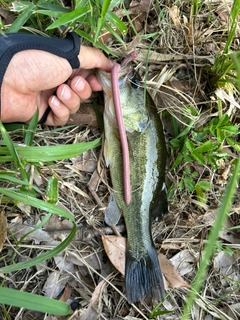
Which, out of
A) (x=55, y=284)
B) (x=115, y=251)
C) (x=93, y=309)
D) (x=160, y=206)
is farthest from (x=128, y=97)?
(x=93, y=309)

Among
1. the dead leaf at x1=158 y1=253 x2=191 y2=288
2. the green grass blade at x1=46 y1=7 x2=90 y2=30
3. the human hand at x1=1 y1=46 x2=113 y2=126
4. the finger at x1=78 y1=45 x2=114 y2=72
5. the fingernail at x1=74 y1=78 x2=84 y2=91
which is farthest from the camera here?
the dead leaf at x1=158 y1=253 x2=191 y2=288

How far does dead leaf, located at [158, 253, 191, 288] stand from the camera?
2512 millimetres

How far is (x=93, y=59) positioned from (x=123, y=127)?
0.48 meters

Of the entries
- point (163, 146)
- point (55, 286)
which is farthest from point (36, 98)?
point (55, 286)

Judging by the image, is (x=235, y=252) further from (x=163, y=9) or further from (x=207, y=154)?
(x=163, y=9)

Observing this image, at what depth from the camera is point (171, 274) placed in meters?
2.54

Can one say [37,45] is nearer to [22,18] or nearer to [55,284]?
[22,18]

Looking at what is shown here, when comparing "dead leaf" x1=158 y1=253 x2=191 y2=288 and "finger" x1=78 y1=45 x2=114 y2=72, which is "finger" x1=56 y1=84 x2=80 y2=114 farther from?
"dead leaf" x1=158 y1=253 x2=191 y2=288

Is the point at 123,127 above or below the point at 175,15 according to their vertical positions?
below

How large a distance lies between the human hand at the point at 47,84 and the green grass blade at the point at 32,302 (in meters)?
1.13

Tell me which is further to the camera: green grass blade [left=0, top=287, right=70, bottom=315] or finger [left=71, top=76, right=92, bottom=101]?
finger [left=71, top=76, right=92, bottom=101]

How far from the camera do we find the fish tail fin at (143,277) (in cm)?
241

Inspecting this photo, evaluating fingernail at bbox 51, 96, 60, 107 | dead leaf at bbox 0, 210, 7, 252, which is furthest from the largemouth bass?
dead leaf at bbox 0, 210, 7, 252

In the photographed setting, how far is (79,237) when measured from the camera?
2.49 meters
